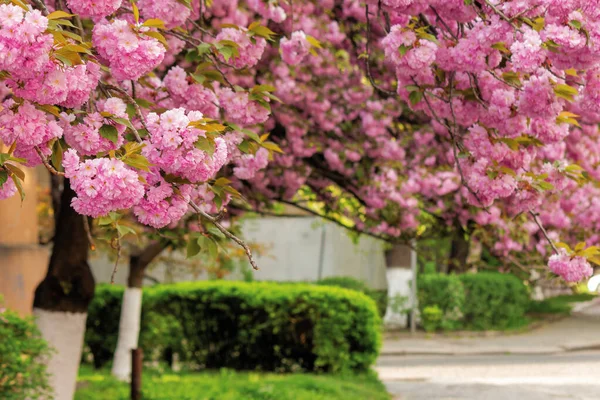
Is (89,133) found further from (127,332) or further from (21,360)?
(127,332)

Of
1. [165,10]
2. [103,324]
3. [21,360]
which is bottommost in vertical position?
[21,360]

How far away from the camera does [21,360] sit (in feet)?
23.1

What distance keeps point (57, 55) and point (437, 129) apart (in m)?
5.82

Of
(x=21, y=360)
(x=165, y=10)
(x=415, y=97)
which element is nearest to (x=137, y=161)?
(x=165, y=10)

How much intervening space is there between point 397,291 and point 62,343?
15191mm

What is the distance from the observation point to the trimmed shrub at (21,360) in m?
6.93

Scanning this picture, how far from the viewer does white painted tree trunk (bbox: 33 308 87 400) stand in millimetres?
7605

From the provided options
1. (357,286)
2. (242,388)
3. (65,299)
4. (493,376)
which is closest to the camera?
(65,299)

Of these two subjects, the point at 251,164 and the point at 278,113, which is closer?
the point at 251,164

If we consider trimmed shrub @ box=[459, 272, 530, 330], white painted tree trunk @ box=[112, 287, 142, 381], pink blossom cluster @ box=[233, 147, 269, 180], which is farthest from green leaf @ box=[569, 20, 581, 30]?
trimmed shrub @ box=[459, 272, 530, 330]

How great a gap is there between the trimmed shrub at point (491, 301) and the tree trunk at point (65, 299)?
15.0 meters

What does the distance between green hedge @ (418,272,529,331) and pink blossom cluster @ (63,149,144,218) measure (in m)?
18.9

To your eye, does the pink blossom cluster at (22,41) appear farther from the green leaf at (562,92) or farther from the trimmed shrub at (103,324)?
the trimmed shrub at (103,324)

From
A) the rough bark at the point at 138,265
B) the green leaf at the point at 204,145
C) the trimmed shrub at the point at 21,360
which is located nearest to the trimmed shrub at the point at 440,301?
the rough bark at the point at 138,265
